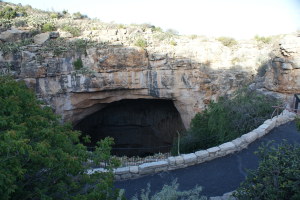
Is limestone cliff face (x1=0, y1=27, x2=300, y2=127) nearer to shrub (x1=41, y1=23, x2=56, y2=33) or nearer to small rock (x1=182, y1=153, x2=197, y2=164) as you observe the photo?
shrub (x1=41, y1=23, x2=56, y2=33)

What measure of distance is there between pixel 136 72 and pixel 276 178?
8.79m

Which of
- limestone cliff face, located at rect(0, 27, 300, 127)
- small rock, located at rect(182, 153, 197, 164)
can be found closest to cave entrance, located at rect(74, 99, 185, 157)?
limestone cliff face, located at rect(0, 27, 300, 127)

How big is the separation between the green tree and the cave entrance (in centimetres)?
1110

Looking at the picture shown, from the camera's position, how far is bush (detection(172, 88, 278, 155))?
973 centimetres

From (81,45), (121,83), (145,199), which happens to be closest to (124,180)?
(145,199)

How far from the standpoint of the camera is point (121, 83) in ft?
41.2

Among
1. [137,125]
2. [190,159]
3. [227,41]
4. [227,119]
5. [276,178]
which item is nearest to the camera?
[276,178]

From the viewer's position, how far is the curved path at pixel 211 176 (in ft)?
22.3

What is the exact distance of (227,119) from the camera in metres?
10.5

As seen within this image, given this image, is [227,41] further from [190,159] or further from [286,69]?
[190,159]

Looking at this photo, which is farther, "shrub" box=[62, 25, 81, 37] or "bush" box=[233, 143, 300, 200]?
"shrub" box=[62, 25, 81, 37]

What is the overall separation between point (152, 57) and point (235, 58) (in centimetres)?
400

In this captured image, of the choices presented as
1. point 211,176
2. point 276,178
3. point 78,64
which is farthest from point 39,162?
point 78,64

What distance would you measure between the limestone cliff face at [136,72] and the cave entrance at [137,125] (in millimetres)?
3525
